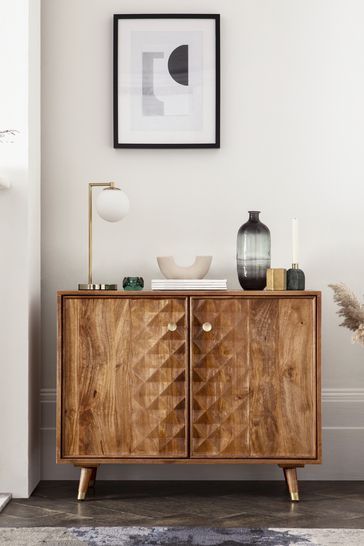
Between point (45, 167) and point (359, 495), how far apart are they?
1.93 m

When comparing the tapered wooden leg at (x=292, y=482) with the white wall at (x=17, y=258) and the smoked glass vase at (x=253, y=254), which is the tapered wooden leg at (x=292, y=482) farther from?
the white wall at (x=17, y=258)

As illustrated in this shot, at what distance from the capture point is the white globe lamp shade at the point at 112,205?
8.43 ft

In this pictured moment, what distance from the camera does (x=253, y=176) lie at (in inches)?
114

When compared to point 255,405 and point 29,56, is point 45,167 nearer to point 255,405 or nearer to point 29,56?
point 29,56

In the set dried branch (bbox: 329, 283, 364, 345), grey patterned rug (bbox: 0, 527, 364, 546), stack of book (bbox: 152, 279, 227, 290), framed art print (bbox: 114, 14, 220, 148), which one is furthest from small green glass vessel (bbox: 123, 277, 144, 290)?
grey patterned rug (bbox: 0, 527, 364, 546)

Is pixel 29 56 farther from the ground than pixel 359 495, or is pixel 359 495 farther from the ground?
pixel 29 56

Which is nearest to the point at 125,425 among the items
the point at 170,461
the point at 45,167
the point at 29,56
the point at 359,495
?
the point at 170,461

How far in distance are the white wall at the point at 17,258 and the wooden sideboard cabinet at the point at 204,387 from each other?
22 centimetres

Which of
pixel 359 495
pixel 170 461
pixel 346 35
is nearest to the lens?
pixel 170 461

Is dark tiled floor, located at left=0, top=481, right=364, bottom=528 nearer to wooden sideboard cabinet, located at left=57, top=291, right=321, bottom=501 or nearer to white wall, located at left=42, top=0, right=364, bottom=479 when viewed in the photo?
wooden sideboard cabinet, located at left=57, top=291, right=321, bottom=501

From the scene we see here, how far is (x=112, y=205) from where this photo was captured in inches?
101

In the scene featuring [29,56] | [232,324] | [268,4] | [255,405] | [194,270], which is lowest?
[255,405]

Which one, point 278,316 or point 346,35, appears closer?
point 278,316

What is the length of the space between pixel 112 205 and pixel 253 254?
601mm
